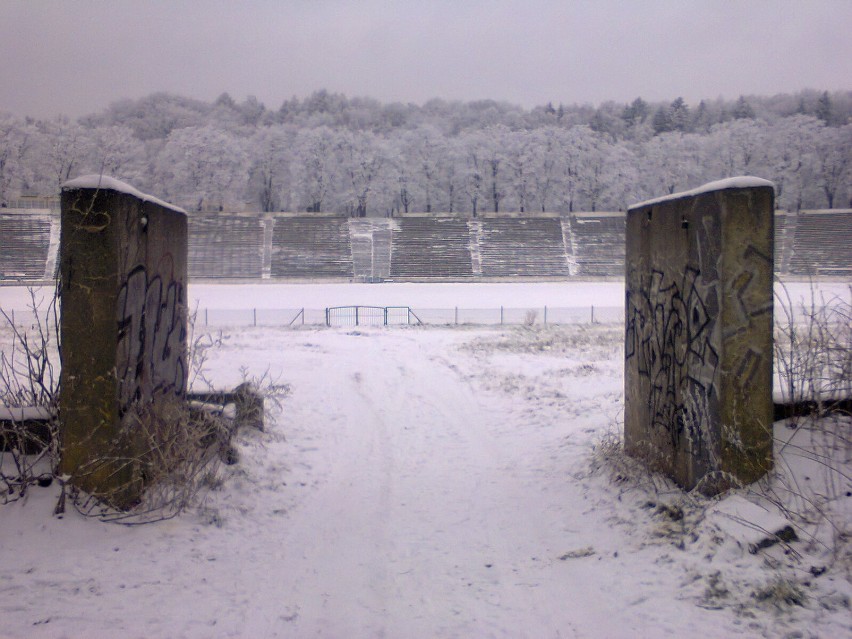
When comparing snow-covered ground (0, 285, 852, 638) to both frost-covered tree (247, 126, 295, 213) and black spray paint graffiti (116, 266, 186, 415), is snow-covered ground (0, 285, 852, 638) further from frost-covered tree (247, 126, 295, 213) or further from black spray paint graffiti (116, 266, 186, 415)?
frost-covered tree (247, 126, 295, 213)

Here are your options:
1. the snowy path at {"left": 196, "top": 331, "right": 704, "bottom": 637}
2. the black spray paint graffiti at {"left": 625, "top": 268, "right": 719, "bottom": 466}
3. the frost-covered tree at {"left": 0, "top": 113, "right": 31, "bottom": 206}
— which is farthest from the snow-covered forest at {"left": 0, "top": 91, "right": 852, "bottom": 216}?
the black spray paint graffiti at {"left": 625, "top": 268, "right": 719, "bottom": 466}

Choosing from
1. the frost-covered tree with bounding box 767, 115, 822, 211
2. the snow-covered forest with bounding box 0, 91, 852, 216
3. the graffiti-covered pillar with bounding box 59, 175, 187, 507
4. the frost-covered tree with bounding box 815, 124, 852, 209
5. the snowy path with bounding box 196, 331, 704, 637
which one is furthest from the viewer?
the frost-covered tree with bounding box 815, 124, 852, 209

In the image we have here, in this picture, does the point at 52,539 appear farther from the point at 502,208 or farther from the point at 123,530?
the point at 502,208

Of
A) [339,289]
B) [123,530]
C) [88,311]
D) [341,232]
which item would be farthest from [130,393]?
[341,232]

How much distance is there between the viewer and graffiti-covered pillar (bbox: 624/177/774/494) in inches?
185

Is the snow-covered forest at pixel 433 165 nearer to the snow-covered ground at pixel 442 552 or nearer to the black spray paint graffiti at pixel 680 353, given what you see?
the snow-covered ground at pixel 442 552

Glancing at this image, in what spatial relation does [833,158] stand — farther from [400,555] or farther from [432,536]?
[400,555]

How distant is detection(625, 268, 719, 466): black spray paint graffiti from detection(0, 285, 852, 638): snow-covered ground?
54cm

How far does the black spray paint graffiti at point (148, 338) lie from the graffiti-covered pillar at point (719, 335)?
4.58 metres

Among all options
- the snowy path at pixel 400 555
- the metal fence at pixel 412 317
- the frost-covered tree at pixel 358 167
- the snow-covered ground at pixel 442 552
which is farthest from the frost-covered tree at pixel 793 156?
the snow-covered ground at pixel 442 552

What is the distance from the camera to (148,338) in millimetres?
5406

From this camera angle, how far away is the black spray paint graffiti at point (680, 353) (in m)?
4.87

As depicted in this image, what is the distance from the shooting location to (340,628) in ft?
12.3

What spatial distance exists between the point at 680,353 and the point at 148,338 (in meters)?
4.66
